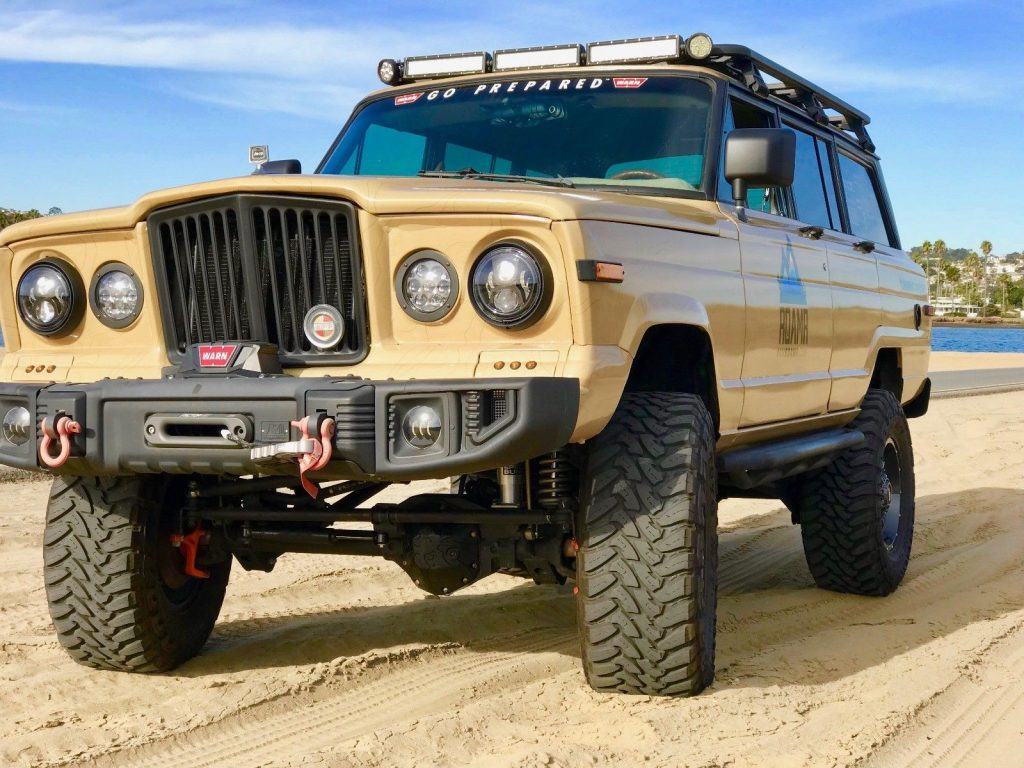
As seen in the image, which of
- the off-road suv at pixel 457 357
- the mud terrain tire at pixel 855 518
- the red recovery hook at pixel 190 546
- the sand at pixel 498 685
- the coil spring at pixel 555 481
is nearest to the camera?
the off-road suv at pixel 457 357

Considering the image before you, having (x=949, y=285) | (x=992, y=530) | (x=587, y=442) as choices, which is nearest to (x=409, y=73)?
(x=587, y=442)

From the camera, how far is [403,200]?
3529 mm

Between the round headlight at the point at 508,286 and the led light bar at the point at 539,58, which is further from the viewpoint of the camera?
the led light bar at the point at 539,58

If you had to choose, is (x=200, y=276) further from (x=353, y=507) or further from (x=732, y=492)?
(x=732, y=492)

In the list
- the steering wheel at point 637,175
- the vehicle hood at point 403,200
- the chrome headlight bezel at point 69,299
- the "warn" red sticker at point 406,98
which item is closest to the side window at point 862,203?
the steering wheel at point 637,175

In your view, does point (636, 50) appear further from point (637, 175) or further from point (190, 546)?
point (190, 546)

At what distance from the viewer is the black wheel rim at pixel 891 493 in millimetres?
6360

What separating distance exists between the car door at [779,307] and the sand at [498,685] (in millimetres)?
986

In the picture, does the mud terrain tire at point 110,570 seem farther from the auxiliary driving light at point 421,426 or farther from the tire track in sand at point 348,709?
the auxiliary driving light at point 421,426

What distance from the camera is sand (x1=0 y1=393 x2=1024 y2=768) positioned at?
357 cm

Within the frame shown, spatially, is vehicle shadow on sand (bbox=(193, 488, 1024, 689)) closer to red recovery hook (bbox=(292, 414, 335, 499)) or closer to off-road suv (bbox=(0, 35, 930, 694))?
off-road suv (bbox=(0, 35, 930, 694))

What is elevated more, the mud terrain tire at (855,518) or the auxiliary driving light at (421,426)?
the auxiliary driving light at (421,426)

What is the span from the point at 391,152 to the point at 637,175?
1225mm

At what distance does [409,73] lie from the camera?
18.1ft
